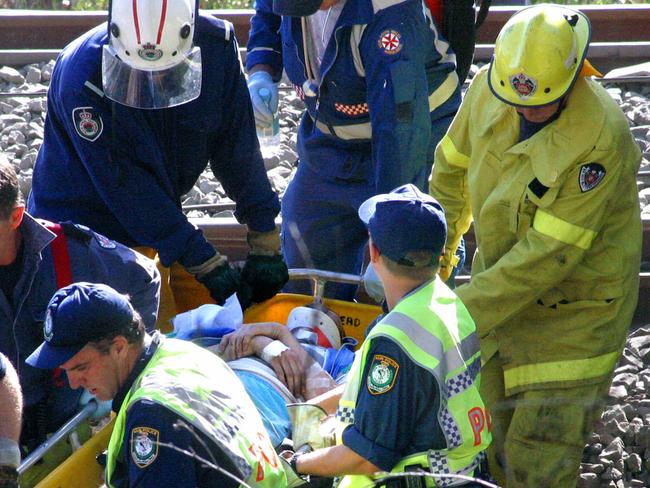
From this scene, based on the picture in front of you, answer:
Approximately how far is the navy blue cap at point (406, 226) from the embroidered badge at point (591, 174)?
0.81m

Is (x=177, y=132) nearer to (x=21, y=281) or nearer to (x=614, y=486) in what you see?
(x=21, y=281)

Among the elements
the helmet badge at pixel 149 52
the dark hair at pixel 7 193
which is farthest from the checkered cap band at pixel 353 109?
the dark hair at pixel 7 193

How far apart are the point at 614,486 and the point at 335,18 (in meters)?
2.34

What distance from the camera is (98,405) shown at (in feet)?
13.8

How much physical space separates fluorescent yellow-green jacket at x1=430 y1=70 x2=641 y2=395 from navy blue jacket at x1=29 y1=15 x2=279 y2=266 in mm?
1010

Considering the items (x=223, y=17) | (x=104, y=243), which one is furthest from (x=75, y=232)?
(x=223, y=17)

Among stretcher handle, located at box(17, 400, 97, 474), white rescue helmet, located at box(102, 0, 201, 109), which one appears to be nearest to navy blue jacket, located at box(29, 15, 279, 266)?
white rescue helmet, located at box(102, 0, 201, 109)

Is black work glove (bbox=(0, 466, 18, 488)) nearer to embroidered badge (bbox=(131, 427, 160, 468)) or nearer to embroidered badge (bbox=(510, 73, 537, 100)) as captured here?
embroidered badge (bbox=(131, 427, 160, 468))

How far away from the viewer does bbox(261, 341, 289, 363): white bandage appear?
4.65m

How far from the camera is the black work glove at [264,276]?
5.09 metres

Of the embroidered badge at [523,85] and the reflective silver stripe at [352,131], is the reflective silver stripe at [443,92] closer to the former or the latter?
the reflective silver stripe at [352,131]

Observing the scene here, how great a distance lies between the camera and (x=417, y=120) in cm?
503

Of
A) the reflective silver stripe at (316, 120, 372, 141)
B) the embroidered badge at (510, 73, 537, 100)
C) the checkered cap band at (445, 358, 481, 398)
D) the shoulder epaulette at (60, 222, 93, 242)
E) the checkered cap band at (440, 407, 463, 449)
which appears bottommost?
the reflective silver stripe at (316, 120, 372, 141)

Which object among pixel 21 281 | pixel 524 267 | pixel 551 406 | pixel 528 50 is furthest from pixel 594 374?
pixel 21 281
